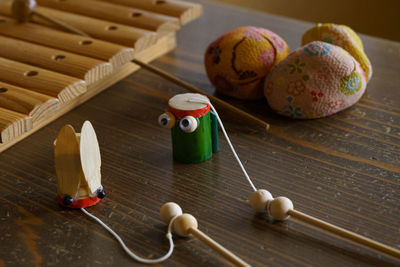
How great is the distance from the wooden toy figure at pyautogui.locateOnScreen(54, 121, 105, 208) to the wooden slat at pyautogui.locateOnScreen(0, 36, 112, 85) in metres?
0.25

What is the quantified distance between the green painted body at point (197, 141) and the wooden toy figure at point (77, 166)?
167mm

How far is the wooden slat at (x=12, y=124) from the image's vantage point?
3.17 ft

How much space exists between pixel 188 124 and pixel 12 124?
30cm

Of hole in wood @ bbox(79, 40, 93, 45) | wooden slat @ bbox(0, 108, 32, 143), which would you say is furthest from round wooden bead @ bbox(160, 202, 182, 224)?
hole in wood @ bbox(79, 40, 93, 45)

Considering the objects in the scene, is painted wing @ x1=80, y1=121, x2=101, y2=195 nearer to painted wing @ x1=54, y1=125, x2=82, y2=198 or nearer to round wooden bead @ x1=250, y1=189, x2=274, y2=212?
Result: painted wing @ x1=54, y1=125, x2=82, y2=198

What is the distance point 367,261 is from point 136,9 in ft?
2.75

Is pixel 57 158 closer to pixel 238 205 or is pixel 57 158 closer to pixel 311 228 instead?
pixel 238 205

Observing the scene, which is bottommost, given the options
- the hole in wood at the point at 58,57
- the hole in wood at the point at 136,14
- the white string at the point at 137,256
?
the white string at the point at 137,256

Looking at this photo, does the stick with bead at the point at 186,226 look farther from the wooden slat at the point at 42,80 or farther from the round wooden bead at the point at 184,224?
the wooden slat at the point at 42,80

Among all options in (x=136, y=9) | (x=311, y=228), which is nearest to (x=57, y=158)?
(x=311, y=228)

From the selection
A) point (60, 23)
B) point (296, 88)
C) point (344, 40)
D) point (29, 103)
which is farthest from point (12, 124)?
point (344, 40)

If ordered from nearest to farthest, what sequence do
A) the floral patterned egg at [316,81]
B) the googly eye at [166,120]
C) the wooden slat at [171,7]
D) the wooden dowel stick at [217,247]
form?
the wooden dowel stick at [217,247] → the googly eye at [166,120] → the floral patterned egg at [316,81] → the wooden slat at [171,7]

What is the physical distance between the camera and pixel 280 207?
87 cm

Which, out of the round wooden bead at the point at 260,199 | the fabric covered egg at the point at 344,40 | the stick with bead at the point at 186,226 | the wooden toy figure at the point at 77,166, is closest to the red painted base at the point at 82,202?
the wooden toy figure at the point at 77,166
